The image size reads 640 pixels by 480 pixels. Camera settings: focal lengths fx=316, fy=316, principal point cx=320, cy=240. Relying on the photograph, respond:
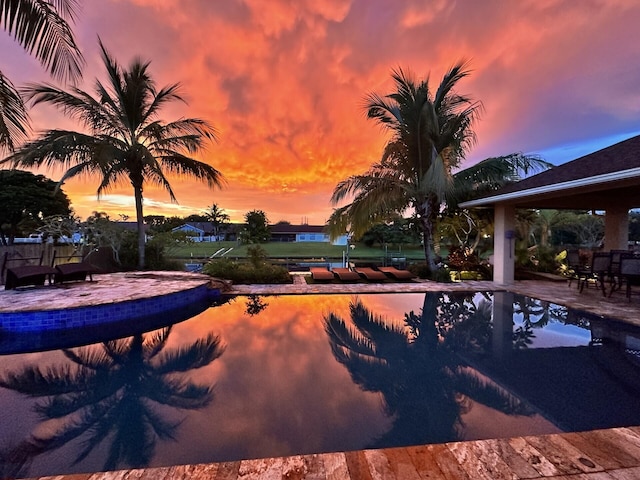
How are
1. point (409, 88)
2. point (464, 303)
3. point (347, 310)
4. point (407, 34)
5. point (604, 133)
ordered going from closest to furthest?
point (347, 310)
point (464, 303)
point (407, 34)
point (409, 88)
point (604, 133)

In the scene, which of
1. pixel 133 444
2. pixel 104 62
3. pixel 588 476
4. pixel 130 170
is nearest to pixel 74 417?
pixel 133 444

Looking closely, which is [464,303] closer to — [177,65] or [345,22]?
[345,22]

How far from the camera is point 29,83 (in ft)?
30.1

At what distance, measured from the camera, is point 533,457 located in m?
2.36

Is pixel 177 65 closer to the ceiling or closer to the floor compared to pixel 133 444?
closer to the ceiling

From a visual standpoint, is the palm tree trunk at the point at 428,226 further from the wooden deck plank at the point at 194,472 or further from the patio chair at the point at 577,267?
the wooden deck plank at the point at 194,472

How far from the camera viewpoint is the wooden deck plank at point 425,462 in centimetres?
216

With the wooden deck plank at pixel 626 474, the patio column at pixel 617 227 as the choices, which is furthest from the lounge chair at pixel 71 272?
the patio column at pixel 617 227

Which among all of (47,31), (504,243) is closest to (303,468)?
(47,31)

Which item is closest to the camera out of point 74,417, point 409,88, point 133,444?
point 133,444

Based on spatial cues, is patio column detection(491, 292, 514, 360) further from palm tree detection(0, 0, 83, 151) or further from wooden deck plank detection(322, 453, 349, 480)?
palm tree detection(0, 0, 83, 151)

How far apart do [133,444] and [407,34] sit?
1056cm

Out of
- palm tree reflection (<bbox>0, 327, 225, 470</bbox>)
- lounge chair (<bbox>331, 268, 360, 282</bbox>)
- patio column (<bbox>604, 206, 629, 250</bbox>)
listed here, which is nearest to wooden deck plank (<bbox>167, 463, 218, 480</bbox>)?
palm tree reflection (<bbox>0, 327, 225, 470</bbox>)

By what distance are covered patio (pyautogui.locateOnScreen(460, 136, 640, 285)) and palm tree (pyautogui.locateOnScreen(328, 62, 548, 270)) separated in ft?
4.39
